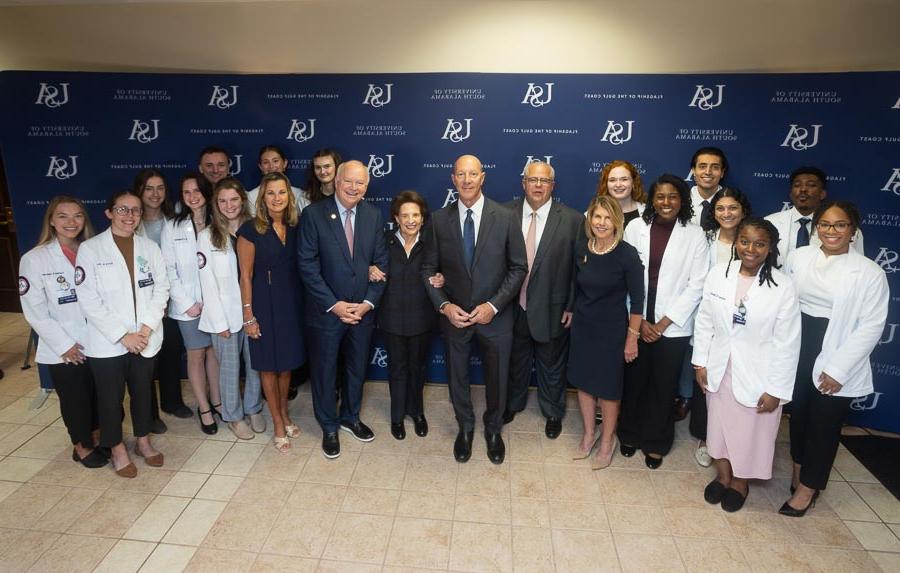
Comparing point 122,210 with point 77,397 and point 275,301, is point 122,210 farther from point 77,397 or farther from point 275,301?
point 77,397

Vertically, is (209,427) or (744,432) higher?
(744,432)

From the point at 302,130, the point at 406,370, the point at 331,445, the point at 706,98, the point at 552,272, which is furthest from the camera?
the point at 302,130

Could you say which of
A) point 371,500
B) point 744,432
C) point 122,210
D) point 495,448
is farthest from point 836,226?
point 122,210

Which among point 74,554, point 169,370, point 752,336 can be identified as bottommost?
point 74,554

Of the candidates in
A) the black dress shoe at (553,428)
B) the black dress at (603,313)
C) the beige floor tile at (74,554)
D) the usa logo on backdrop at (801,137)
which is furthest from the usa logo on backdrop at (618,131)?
the beige floor tile at (74,554)

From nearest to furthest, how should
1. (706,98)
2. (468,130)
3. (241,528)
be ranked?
(241,528) < (706,98) < (468,130)

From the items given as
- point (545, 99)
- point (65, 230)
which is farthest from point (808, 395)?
point (65, 230)

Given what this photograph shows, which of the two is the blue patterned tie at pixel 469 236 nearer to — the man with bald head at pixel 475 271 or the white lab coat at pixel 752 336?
the man with bald head at pixel 475 271

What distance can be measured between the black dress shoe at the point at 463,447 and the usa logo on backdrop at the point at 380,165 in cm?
213

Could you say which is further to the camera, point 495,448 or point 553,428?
point 553,428

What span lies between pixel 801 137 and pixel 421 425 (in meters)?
3.46

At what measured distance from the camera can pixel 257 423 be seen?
13.2 ft

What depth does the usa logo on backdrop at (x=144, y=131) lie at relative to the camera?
448 cm

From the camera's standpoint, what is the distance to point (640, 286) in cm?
326
